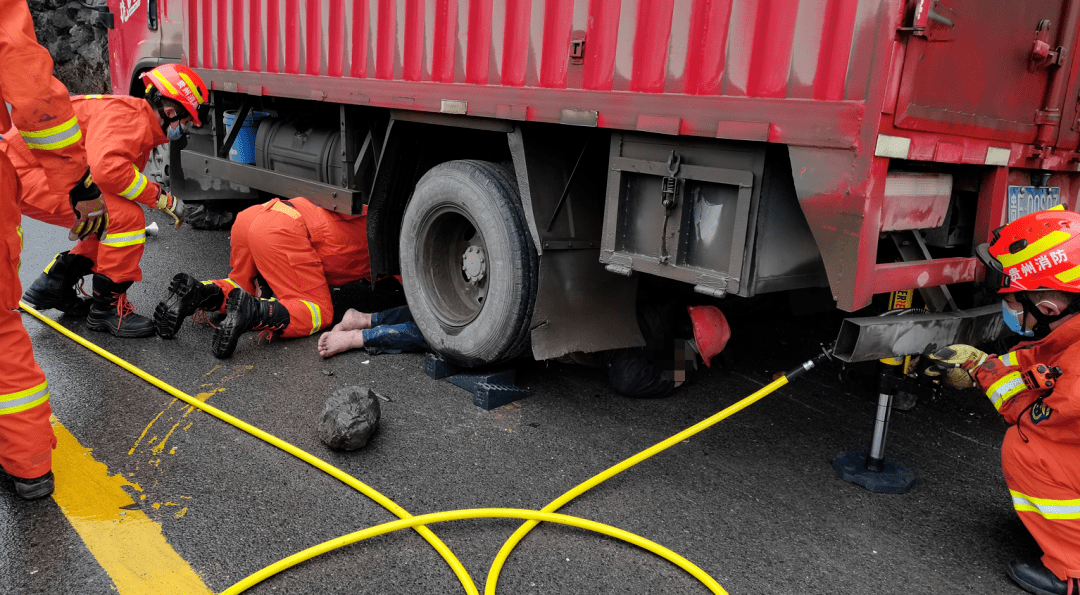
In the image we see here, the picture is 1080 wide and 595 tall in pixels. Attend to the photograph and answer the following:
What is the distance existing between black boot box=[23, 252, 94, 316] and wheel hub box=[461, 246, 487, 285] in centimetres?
246

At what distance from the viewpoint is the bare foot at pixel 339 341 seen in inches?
165

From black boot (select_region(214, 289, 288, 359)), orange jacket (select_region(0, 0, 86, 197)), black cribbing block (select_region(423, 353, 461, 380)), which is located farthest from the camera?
black boot (select_region(214, 289, 288, 359))

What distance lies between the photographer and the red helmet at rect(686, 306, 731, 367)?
3.43 metres

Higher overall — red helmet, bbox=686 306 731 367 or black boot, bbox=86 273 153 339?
red helmet, bbox=686 306 731 367

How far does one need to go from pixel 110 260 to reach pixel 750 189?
142 inches

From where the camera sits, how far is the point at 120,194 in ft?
13.7

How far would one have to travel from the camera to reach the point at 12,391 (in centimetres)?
262

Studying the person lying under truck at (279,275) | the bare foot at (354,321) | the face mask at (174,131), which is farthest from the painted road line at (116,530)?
the face mask at (174,131)

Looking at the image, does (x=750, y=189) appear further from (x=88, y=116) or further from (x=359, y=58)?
(x=88, y=116)

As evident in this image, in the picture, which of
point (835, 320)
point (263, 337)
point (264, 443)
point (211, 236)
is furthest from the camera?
point (211, 236)

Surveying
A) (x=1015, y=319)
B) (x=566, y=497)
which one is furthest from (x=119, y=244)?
(x=1015, y=319)

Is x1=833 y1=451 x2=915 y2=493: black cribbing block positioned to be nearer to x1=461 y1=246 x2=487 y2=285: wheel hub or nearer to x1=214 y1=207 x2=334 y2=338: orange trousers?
x1=461 y1=246 x2=487 y2=285: wheel hub

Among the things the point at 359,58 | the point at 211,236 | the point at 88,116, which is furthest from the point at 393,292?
the point at 211,236

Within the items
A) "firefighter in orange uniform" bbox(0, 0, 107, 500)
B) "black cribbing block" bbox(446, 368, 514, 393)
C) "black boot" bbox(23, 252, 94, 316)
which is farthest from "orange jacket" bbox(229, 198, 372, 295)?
"firefighter in orange uniform" bbox(0, 0, 107, 500)
